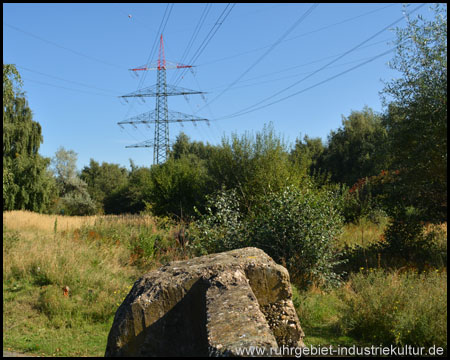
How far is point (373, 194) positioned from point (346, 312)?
1355cm

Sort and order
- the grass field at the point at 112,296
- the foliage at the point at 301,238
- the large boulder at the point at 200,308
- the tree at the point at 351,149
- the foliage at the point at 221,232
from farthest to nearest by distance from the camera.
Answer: the tree at the point at 351,149, the foliage at the point at 221,232, the foliage at the point at 301,238, the grass field at the point at 112,296, the large boulder at the point at 200,308

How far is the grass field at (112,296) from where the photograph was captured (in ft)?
17.2

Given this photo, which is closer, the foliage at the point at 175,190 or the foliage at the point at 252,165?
the foliage at the point at 252,165

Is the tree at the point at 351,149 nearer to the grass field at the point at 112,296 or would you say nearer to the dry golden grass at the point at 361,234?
the dry golden grass at the point at 361,234

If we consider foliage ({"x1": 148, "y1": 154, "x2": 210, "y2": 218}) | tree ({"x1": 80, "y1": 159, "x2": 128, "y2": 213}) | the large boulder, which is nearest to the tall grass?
the large boulder

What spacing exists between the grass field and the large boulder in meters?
1.68

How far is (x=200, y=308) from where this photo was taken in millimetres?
3805

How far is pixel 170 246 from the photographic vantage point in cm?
1140

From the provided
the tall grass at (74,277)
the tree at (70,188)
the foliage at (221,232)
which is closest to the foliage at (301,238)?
the foliage at (221,232)

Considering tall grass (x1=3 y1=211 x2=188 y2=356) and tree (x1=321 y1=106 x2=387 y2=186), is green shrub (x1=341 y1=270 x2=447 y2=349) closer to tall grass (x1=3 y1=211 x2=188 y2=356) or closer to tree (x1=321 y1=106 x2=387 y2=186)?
tall grass (x1=3 y1=211 x2=188 y2=356)

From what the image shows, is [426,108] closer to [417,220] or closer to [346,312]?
[417,220]

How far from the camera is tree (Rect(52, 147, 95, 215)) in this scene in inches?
1525

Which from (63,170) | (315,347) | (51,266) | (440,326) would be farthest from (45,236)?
(63,170)

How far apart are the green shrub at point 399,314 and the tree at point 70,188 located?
3653 centimetres
